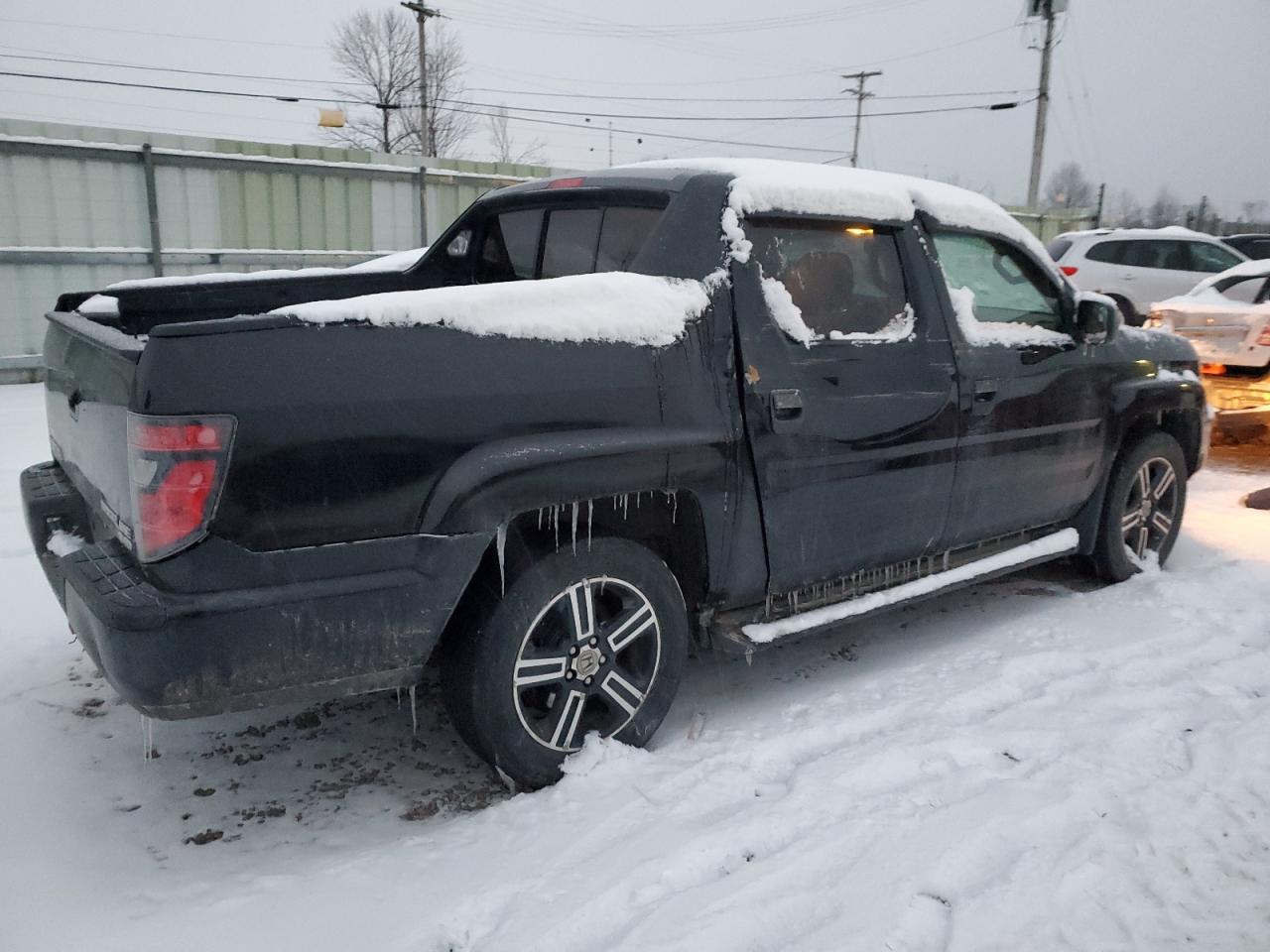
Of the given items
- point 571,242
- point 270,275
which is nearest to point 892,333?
point 571,242

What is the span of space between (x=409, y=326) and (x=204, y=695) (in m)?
1.03

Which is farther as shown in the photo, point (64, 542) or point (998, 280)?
point (998, 280)

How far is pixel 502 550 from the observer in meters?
2.67

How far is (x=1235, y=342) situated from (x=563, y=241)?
7.67 metres

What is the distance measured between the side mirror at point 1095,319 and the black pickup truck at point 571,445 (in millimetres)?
18

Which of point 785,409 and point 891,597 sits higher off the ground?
point 785,409

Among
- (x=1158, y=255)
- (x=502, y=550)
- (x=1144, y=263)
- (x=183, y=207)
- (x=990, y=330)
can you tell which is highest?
(x=183, y=207)

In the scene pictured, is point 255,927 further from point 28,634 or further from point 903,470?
point 903,470

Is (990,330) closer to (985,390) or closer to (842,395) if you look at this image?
(985,390)

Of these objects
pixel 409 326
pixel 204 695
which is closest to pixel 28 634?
pixel 204 695

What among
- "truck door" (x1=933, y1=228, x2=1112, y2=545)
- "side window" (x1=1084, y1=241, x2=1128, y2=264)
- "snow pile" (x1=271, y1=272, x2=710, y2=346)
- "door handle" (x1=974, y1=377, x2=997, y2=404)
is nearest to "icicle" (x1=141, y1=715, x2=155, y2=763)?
"snow pile" (x1=271, y1=272, x2=710, y2=346)

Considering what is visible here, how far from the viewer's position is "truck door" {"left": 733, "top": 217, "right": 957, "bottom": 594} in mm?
3145

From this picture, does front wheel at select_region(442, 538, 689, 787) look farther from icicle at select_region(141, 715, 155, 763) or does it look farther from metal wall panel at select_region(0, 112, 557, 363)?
metal wall panel at select_region(0, 112, 557, 363)

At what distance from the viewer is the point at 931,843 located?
101 inches
